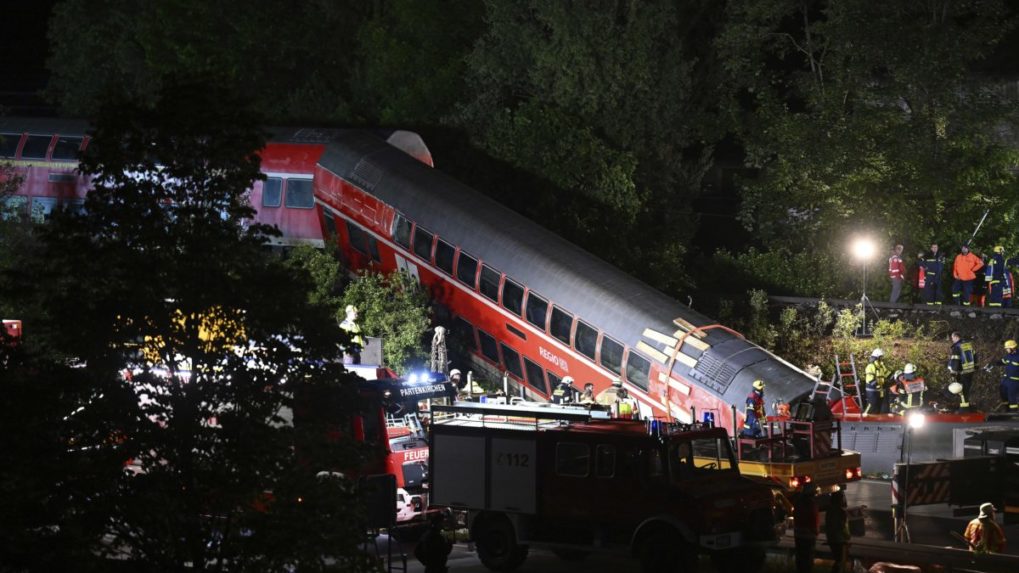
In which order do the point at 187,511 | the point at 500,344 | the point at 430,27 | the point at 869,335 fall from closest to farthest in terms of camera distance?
the point at 187,511 < the point at 500,344 < the point at 869,335 < the point at 430,27

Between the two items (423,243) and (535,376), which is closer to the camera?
(535,376)

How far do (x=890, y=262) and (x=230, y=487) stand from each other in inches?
1125

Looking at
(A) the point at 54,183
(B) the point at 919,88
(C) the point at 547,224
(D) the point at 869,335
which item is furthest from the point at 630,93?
(A) the point at 54,183

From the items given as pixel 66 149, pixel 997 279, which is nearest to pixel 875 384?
pixel 997 279

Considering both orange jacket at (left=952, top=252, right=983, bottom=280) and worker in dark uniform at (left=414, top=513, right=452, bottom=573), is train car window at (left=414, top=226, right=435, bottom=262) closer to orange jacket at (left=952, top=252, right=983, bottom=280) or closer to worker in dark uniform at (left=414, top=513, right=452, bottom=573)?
orange jacket at (left=952, top=252, right=983, bottom=280)

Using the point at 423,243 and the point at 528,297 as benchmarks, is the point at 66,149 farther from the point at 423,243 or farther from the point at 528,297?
the point at 528,297

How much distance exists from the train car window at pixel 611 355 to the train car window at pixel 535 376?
2149 mm

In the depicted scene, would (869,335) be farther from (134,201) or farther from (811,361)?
(134,201)

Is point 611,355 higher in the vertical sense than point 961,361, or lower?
lower

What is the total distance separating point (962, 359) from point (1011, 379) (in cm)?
118

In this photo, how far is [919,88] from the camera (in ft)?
132

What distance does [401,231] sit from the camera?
3425 cm

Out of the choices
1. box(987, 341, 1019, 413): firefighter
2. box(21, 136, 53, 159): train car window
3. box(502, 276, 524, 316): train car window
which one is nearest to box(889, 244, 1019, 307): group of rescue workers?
box(987, 341, 1019, 413): firefighter

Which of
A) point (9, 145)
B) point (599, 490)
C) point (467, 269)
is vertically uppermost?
point (9, 145)
